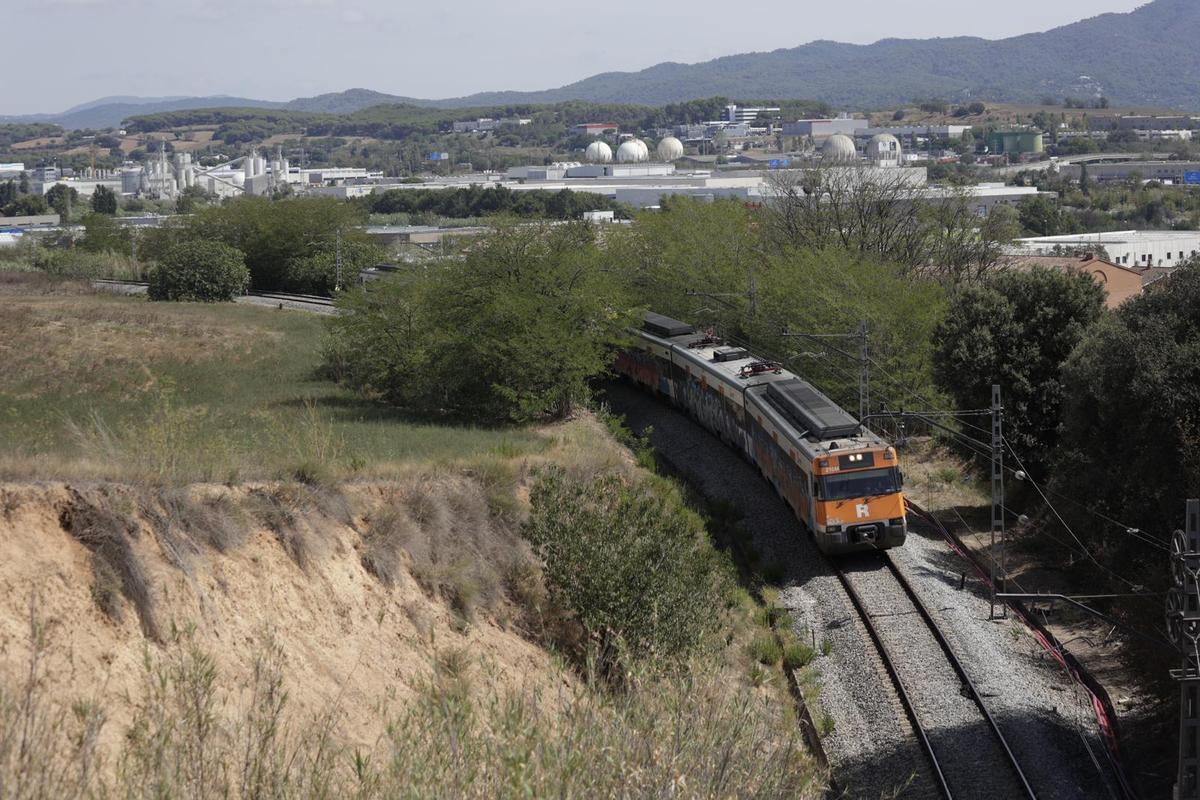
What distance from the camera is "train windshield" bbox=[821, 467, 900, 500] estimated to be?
1097 inches

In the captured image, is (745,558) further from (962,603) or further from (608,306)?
(608,306)

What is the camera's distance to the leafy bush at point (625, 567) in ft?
73.6

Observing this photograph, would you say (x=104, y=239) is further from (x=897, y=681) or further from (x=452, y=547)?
(x=897, y=681)

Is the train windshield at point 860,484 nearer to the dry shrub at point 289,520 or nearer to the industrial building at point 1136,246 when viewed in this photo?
the dry shrub at point 289,520

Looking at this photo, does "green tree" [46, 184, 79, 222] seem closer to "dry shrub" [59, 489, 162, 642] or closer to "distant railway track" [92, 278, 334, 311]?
"distant railway track" [92, 278, 334, 311]

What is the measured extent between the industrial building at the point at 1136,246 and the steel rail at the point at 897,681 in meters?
79.2

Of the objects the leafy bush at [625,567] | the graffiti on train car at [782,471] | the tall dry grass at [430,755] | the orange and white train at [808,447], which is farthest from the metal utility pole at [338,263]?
the tall dry grass at [430,755]

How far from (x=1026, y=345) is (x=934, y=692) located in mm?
17328

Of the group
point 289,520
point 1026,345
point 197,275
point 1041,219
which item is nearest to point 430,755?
point 289,520

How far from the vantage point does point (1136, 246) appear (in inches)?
4240

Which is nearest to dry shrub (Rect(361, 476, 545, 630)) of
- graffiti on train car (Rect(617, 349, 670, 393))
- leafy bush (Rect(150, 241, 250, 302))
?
graffiti on train car (Rect(617, 349, 670, 393))

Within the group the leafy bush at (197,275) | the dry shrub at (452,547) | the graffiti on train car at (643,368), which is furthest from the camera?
the leafy bush at (197,275)

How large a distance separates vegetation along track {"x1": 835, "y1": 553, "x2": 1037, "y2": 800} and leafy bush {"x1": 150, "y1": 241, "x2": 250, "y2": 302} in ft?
185

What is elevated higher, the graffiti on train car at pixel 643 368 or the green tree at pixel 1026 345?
the green tree at pixel 1026 345
